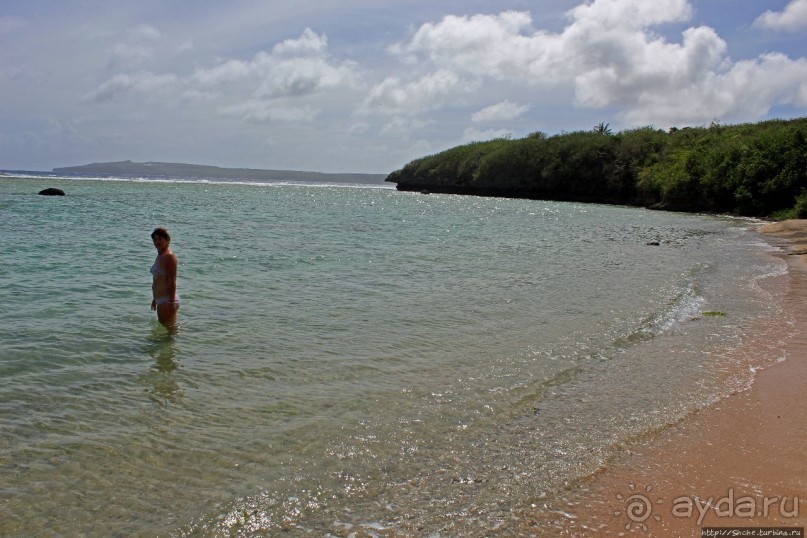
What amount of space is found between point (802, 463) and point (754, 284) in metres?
11.8

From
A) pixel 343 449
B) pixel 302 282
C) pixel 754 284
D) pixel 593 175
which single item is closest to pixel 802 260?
pixel 754 284

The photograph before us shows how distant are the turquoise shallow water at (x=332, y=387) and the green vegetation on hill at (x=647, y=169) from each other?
39964mm

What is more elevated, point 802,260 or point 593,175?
point 593,175

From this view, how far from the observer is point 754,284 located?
15.4m

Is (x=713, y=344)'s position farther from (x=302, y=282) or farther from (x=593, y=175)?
(x=593, y=175)

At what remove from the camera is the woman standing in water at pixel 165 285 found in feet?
31.2

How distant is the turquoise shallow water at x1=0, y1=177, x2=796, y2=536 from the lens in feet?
15.0

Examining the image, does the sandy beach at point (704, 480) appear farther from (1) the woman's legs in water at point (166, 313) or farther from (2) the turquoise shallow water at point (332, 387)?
(1) the woman's legs in water at point (166, 313)

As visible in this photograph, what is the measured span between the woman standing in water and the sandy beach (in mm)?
6963
